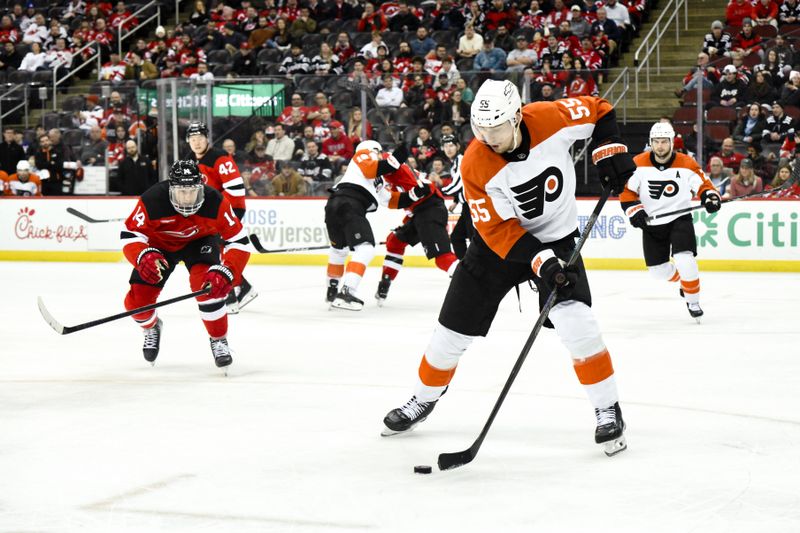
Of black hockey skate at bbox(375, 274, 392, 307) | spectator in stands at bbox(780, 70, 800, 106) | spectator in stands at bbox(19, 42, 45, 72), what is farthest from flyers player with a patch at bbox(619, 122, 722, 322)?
spectator in stands at bbox(19, 42, 45, 72)

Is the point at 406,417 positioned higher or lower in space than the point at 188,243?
lower

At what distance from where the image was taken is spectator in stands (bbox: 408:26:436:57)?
46.0 ft

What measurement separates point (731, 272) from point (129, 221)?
6.66 metres

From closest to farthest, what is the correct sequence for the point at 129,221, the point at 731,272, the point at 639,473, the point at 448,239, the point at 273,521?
the point at 273,521
the point at 639,473
the point at 129,221
the point at 448,239
the point at 731,272

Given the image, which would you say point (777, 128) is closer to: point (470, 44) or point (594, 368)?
point (470, 44)

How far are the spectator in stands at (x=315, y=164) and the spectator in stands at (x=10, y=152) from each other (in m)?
3.67

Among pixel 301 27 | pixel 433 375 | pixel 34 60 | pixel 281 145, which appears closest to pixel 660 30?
pixel 301 27

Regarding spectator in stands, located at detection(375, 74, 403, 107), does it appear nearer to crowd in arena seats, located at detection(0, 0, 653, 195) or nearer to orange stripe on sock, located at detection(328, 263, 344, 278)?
crowd in arena seats, located at detection(0, 0, 653, 195)

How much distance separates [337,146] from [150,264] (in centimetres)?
659

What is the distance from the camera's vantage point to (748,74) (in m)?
Result: 10.7

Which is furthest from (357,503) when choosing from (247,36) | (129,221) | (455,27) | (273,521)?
(247,36)

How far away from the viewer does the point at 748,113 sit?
416 inches

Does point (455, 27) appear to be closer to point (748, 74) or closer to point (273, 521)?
point (748, 74)

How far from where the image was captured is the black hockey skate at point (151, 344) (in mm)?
5770
